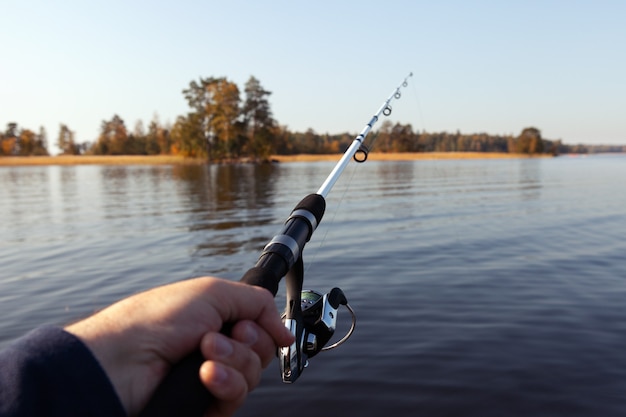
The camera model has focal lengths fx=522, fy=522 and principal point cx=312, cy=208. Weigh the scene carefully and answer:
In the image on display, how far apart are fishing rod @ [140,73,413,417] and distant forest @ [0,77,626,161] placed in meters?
25.3

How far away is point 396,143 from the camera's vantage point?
132 meters

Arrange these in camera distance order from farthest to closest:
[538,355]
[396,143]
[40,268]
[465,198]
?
1. [396,143]
2. [465,198]
3. [40,268]
4. [538,355]

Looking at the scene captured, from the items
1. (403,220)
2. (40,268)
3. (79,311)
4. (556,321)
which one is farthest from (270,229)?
(556,321)

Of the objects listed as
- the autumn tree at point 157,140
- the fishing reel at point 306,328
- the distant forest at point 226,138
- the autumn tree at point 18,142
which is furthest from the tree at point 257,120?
the fishing reel at point 306,328

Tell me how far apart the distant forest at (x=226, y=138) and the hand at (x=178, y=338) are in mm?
26564

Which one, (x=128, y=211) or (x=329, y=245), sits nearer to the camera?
(x=329, y=245)

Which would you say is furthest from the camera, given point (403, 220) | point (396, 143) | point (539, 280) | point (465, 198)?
point (396, 143)

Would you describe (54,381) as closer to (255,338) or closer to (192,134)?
(255,338)

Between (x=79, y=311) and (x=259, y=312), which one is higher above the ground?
(x=259, y=312)

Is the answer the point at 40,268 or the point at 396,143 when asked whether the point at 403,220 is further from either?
the point at 396,143

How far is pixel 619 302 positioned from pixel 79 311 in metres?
7.61

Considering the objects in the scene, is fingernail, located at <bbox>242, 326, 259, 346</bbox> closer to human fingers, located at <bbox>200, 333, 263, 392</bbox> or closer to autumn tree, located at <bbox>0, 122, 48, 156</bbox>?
human fingers, located at <bbox>200, 333, 263, 392</bbox>

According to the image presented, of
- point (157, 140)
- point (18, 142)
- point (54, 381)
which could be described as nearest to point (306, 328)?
point (54, 381)

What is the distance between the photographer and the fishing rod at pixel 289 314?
1.11 meters
